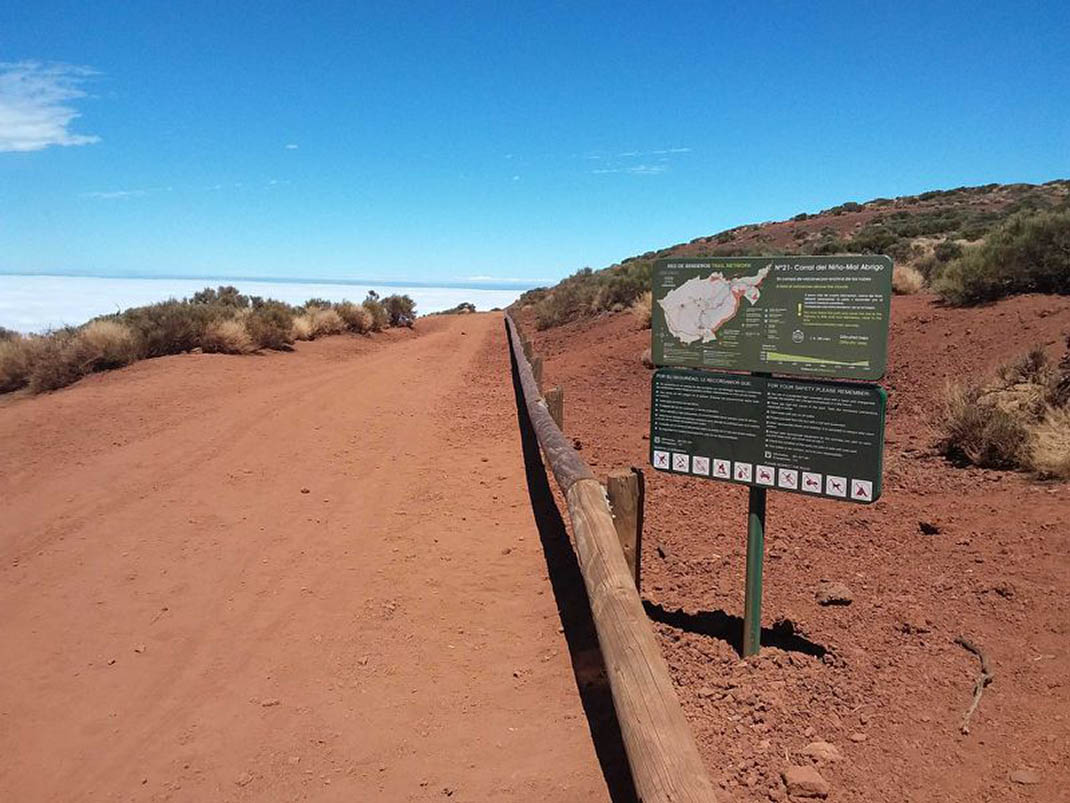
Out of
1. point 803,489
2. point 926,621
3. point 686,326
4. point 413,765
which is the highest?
point 686,326

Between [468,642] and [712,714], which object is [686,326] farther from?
[468,642]

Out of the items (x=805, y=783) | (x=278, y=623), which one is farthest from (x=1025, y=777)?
(x=278, y=623)

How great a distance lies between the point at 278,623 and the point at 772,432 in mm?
3159

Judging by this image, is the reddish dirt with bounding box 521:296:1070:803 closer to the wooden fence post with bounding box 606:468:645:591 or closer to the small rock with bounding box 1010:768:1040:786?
the small rock with bounding box 1010:768:1040:786

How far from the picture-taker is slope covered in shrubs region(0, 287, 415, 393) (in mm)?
13086

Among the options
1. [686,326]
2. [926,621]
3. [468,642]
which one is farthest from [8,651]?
[926,621]

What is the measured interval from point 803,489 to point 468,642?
211 centimetres

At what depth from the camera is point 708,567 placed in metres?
5.03

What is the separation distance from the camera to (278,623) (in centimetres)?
450

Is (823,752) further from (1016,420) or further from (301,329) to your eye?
(301,329)

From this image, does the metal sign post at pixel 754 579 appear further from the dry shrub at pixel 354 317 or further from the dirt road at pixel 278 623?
the dry shrub at pixel 354 317

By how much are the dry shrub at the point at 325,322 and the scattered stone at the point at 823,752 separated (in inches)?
780

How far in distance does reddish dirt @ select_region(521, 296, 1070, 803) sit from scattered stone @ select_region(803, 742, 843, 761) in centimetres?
4

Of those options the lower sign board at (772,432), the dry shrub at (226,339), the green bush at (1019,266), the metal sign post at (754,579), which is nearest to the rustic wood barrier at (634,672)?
the lower sign board at (772,432)
